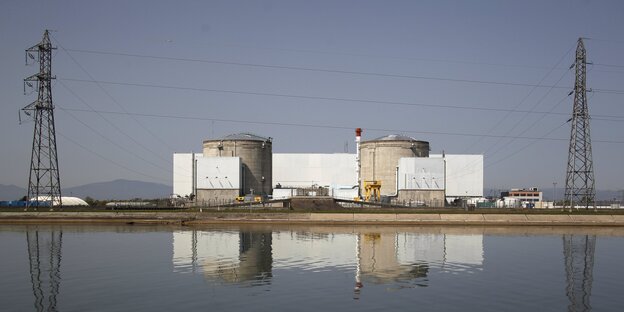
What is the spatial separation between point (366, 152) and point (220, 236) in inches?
1858

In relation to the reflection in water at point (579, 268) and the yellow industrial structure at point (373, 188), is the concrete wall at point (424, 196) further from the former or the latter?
the reflection in water at point (579, 268)

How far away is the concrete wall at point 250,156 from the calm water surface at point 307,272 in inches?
1618

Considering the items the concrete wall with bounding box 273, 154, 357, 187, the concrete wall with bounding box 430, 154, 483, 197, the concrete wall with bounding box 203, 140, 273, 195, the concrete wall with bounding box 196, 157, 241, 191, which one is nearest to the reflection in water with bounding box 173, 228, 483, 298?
the concrete wall with bounding box 196, 157, 241, 191

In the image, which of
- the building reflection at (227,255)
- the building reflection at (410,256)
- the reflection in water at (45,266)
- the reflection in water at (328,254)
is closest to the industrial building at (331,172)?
the reflection in water at (328,254)

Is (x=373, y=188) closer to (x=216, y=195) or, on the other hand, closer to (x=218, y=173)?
(x=218, y=173)

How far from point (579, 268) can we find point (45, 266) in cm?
2372

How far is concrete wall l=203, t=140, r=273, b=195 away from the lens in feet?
273

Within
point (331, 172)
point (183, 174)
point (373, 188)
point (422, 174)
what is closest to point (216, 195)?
point (183, 174)

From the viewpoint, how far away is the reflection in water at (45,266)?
62.8 feet

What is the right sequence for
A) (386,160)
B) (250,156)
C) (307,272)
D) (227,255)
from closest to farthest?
(307,272), (227,255), (386,160), (250,156)

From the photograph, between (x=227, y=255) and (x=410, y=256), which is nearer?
(x=227, y=255)

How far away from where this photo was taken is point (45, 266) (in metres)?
25.9

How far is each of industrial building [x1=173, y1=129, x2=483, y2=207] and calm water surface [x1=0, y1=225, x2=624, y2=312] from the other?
34163mm

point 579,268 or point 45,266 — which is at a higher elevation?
point 45,266
